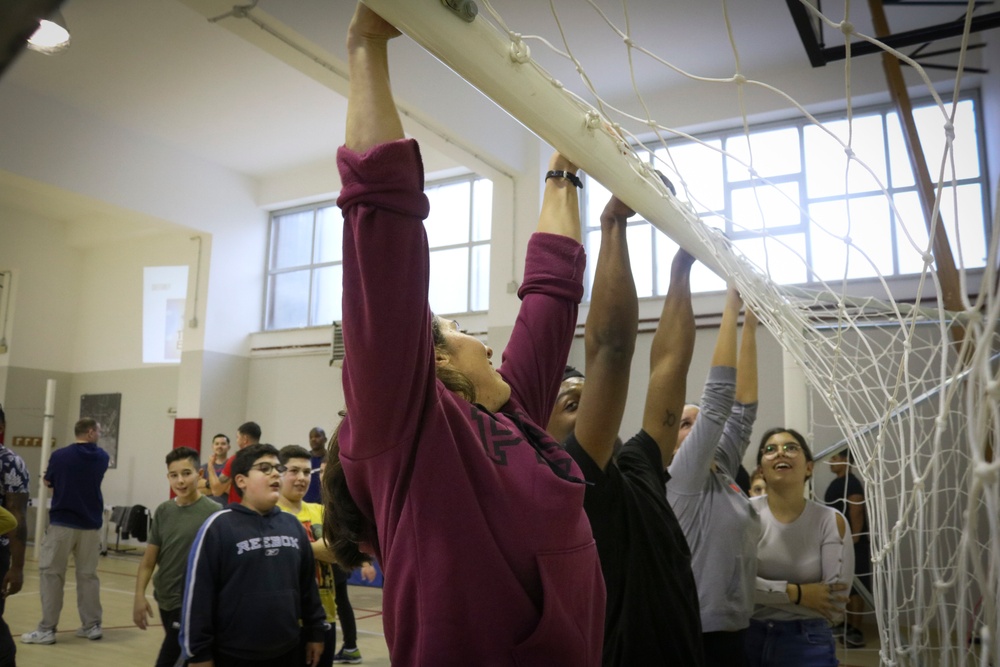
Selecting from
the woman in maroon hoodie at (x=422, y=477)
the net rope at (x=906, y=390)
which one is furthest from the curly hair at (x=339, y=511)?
the net rope at (x=906, y=390)

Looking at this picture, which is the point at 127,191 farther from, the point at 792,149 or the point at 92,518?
the point at 792,149

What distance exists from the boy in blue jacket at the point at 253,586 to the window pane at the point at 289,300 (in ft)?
29.1

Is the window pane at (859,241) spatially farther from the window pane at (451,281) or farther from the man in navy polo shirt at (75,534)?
the man in navy polo shirt at (75,534)

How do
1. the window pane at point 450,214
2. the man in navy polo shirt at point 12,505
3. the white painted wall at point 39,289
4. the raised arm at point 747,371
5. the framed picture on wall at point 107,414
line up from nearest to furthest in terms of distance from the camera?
the raised arm at point 747,371 < the man in navy polo shirt at point 12,505 < the window pane at point 450,214 < the white painted wall at point 39,289 < the framed picture on wall at point 107,414

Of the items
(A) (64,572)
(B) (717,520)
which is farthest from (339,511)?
(A) (64,572)

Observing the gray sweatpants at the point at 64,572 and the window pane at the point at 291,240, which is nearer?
the gray sweatpants at the point at 64,572

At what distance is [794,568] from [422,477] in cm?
242

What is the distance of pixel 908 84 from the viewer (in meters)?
7.68

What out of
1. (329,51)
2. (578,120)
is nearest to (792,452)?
(578,120)

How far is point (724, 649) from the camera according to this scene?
2.42m

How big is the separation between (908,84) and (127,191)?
9272 millimetres

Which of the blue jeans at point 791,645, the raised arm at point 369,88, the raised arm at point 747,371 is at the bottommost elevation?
the blue jeans at point 791,645

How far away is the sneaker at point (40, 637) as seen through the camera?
5.95m

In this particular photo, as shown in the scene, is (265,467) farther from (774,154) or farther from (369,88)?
(774,154)
